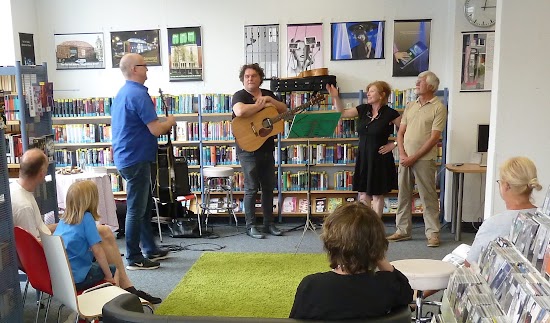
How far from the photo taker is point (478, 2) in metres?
5.35

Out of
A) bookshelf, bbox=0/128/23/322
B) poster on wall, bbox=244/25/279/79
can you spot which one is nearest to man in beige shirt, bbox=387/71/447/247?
poster on wall, bbox=244/25/279/79

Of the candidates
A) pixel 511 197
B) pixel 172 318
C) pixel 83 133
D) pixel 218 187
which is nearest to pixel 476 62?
pixel 218 187

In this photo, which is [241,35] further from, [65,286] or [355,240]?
[355,240]

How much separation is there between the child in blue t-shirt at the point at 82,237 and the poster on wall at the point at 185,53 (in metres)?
3.47

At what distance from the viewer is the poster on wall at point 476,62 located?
5.43 metres

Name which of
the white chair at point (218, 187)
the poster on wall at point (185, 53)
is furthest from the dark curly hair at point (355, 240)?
the poster on wall at point (185, 53)

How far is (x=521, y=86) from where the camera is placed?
3801 mm

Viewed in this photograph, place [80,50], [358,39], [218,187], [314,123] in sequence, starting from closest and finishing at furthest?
[314,123] → [358,39] → [218,187] → [80,50]

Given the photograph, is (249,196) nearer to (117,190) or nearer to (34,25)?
(117,190)

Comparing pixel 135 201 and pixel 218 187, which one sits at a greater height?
pixel 135 201

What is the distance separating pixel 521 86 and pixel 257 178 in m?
→ 2.66

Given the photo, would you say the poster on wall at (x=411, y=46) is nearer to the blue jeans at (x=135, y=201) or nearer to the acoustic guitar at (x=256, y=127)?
the acoustic guitar at (x=256, y=127)

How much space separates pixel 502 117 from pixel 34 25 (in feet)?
18.3

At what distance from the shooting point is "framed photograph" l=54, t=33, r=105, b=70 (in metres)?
6.24
